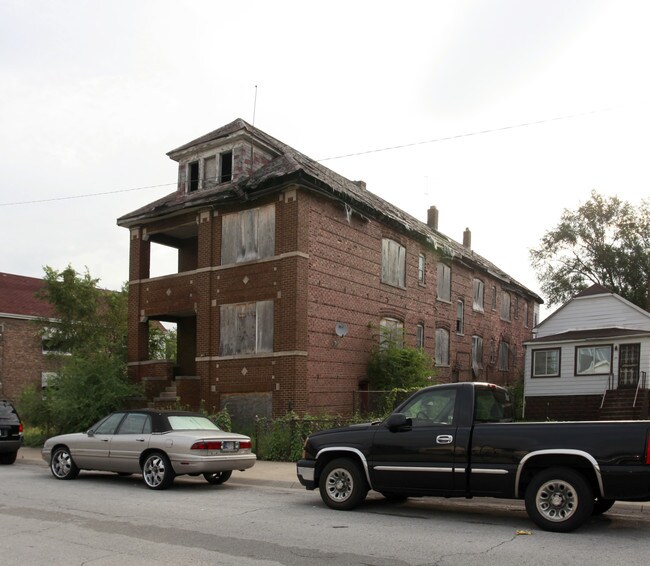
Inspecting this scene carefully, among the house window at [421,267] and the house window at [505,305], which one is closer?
the house window at [421,267]

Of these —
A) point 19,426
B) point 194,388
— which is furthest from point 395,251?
point 19,426

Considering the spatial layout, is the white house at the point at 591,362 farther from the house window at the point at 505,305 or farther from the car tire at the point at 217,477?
the car tire at the point at 217,477

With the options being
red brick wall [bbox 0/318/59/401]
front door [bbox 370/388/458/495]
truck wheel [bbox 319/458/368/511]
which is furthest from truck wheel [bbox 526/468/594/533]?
red brick wall [bbox 0/318/59/401]

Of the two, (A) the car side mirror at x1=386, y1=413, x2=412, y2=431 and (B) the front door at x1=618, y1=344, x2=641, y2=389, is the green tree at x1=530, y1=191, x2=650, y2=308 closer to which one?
(B) the front door at x1=618, y1=344, x2=641, y2=389

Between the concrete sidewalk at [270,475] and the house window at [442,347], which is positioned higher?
the house window at [442,347]

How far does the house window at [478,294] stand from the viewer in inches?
1353

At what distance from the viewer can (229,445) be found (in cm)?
1191

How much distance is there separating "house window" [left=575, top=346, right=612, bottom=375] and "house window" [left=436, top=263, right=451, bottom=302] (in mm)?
6054

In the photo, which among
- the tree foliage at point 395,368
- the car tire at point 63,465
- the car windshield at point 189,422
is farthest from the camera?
the tree foliage at point 395,368

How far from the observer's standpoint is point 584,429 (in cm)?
765

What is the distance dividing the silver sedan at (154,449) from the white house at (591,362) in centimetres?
1817

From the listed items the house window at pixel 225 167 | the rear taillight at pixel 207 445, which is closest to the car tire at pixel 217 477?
the rear taillight at pixel 207 445

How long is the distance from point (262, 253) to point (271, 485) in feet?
32.8

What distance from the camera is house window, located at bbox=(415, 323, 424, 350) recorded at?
2752 centimetres
